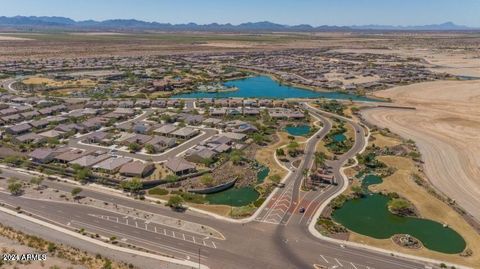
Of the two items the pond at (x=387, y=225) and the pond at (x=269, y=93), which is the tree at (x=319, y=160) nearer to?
the pond at (x=387, y=225)

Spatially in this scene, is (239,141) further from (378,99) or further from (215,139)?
(378,99)

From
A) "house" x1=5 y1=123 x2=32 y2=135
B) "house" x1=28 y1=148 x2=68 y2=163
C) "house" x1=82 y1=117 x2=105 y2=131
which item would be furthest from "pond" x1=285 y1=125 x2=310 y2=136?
"house" x1=5 y1=123 x2=32 y2=135

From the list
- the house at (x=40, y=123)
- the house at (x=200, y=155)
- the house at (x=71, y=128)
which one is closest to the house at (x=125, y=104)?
the house at (x=40, y=123)

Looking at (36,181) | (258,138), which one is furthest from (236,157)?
(36,181)

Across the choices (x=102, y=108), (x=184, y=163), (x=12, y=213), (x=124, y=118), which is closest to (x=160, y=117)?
(x=124, y=118)

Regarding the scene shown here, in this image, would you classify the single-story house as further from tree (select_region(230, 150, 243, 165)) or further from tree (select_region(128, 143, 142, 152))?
tree (select_region(230, 150, 243, 165))
